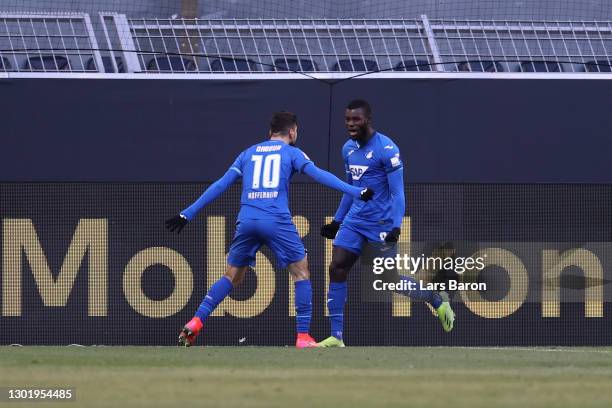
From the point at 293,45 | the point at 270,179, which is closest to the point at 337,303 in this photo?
the point at 270,179

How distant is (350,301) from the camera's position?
1239 cm

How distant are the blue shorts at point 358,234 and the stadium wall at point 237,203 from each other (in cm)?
142

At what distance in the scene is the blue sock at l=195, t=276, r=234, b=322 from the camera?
10.4 meters

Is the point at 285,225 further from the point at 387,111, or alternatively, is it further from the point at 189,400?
the point at 189,400

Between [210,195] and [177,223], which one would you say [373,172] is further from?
[177,223]

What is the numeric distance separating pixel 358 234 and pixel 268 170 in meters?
0.92

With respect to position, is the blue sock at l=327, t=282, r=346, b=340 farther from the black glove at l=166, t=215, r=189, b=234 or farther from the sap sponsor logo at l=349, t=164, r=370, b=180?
the black glove at l=166, t=215, r=189, b=234

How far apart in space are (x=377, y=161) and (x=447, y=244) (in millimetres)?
1835

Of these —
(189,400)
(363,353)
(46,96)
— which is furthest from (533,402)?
(46,96)

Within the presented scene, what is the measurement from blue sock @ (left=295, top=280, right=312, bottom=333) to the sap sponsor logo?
870 mm

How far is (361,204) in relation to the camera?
11.0m

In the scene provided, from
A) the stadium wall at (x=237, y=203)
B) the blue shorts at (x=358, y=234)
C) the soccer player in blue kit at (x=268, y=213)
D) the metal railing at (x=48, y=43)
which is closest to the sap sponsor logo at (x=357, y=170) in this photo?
the blue shorts at (x=358, y=234)

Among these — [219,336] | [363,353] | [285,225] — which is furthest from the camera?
[219,336]

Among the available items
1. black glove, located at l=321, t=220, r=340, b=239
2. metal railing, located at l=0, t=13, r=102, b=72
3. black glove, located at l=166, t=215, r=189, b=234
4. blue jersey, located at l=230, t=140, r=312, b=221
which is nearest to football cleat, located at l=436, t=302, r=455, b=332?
black glove, located at l=321, t=220, r=340, b=239
